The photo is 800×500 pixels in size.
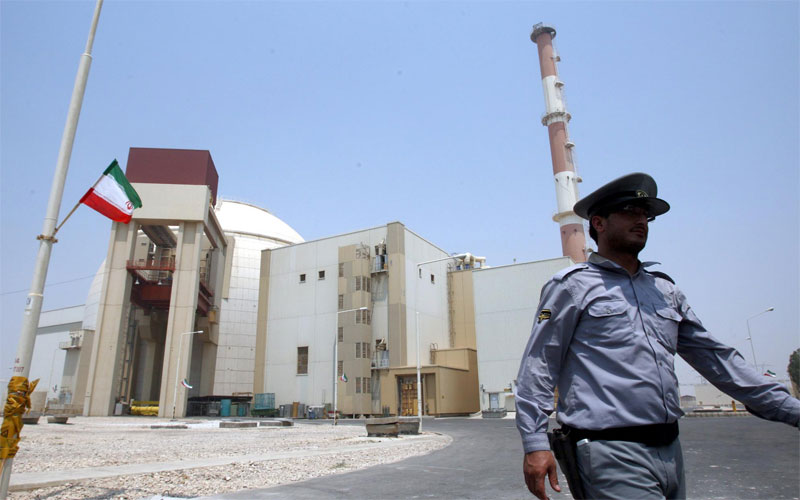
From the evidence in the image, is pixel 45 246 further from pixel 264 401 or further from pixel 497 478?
pixel 264 401

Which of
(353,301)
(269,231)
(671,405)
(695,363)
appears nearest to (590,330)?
(671,405)

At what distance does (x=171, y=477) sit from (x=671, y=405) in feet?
24.8

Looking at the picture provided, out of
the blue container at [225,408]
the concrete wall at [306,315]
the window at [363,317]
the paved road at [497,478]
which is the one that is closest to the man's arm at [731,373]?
the paved road at [497,478]

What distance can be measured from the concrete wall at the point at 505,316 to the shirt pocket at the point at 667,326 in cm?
3985

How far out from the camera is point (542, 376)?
2482 millimetres

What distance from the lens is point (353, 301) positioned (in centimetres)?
4506

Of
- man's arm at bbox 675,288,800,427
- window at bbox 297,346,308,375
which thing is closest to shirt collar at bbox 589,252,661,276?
man's arm at bbox 675,288,800,427

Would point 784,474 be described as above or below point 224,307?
below

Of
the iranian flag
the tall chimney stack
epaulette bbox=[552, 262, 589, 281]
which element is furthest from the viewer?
the tall chimney stack

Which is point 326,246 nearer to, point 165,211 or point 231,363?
point 165,211

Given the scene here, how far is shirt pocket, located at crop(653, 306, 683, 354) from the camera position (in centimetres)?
259

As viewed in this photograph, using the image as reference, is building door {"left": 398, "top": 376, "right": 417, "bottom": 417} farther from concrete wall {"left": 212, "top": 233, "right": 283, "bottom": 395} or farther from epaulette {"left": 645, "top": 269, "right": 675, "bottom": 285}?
epaulette {"left": 645, "top": 269, "right": 675, "bottom": 285}

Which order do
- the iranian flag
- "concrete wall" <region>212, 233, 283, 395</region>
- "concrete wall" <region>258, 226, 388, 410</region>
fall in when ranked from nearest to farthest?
the iranian flag < "concrete wall" <region>258, 226, 388, 410</region> < "concrete wall" <region>212, 233, 283, 395</region>

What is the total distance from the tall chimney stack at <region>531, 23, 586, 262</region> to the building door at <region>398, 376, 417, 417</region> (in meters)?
18.8
